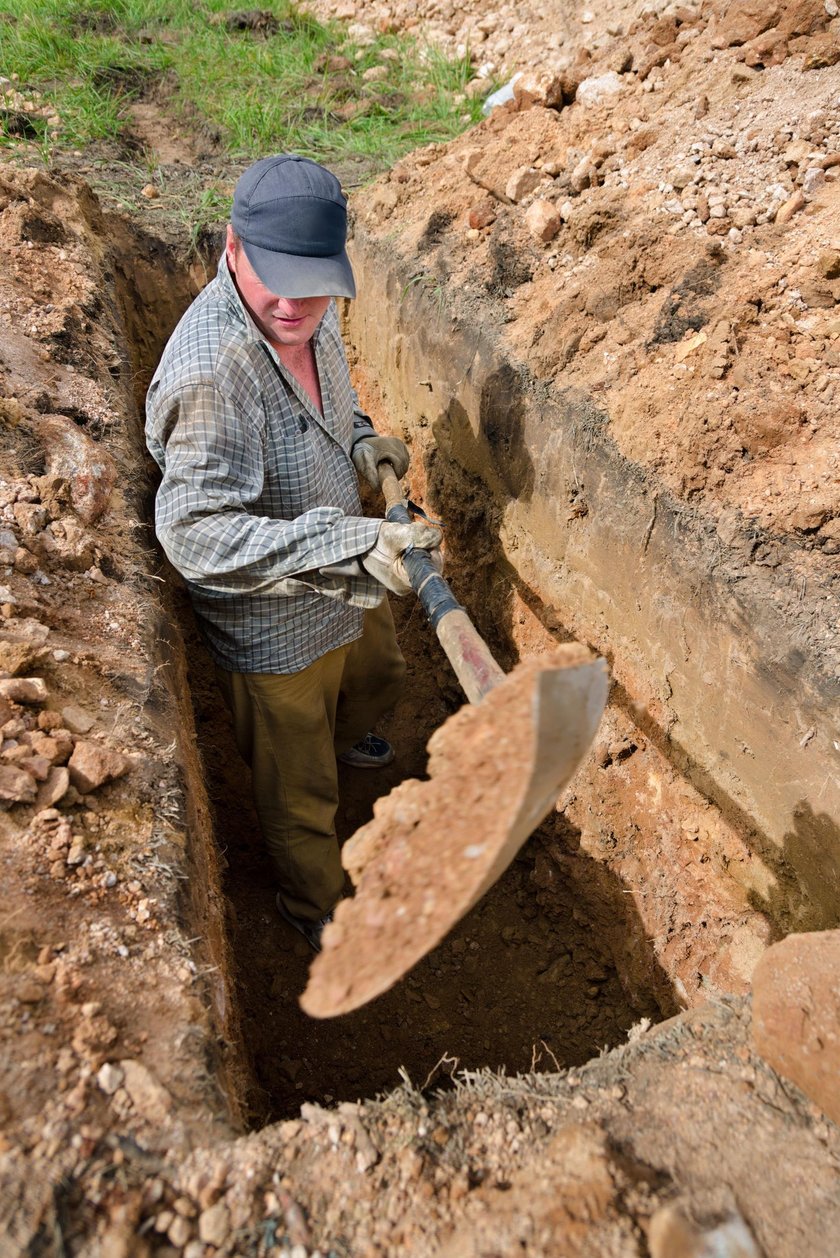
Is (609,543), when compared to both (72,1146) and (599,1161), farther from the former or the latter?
(72,1146)

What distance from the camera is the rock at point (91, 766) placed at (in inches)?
69.9

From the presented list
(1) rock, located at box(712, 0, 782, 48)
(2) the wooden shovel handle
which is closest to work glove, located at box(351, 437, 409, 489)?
(2) the wooden shovel handle

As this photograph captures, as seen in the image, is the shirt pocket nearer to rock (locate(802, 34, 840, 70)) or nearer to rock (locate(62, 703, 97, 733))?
rock (locate(62, 703, 97, 733))

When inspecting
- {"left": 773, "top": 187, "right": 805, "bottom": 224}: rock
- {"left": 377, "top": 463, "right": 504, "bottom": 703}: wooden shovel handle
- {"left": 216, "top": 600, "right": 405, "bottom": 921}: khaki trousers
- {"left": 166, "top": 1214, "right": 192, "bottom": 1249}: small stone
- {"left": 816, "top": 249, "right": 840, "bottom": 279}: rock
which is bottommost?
{"left": 216, "top": 600, "right": 405, "bottom": 921}: khaki trousers

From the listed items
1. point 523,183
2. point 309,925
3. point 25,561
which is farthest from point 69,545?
point 523,183

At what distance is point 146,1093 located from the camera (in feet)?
4.49

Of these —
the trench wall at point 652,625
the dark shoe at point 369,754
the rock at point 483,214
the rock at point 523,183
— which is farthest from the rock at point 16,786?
the rock at point 523,183

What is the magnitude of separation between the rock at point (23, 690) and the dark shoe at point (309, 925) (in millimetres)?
1603

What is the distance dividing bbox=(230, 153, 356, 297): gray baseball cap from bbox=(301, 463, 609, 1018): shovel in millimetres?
1232

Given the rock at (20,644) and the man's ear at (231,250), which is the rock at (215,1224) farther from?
the man's ear at (231,250)

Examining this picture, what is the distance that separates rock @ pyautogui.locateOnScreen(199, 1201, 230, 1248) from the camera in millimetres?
1249

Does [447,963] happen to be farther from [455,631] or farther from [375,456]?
[375,456]

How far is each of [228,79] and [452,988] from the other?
5.76 metres

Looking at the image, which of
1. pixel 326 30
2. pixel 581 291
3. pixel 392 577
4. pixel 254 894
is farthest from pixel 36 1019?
pixel 326 30
